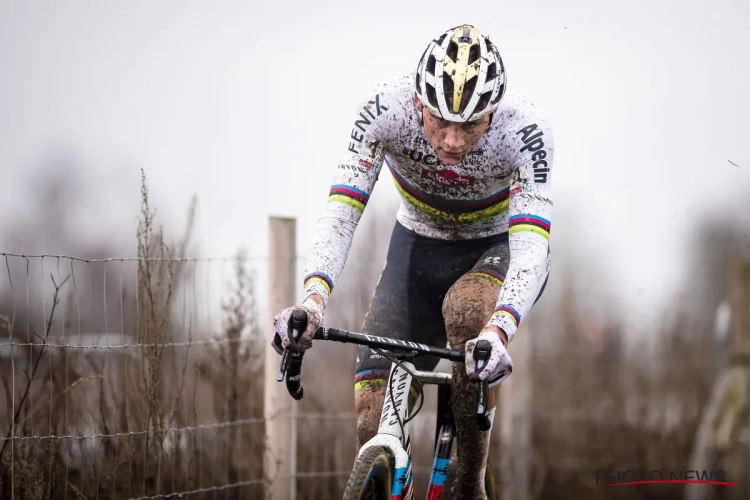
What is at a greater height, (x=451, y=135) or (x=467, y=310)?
(x=451, y=135)

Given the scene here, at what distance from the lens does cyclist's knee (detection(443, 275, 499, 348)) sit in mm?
3775

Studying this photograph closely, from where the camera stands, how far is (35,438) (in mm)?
4660

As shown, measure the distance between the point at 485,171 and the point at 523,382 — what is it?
3476 mm

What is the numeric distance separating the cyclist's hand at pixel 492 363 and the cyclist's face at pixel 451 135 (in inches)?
30.6

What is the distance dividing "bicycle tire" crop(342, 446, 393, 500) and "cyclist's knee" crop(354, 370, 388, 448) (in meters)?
0.30

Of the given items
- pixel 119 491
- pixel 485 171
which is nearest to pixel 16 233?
pixel 119 491

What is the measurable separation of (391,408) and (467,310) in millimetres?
505

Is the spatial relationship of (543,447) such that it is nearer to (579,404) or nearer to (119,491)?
(579,404)

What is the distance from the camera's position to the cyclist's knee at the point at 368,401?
3787 millimetres

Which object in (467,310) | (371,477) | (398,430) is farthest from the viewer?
(467,310)

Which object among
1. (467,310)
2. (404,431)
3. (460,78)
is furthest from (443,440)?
(460,78)

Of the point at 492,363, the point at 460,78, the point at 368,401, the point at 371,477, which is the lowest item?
the point at 371,477

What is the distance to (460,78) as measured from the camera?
11.8ft

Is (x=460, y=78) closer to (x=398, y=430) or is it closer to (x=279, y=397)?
(x=398, y=430)
